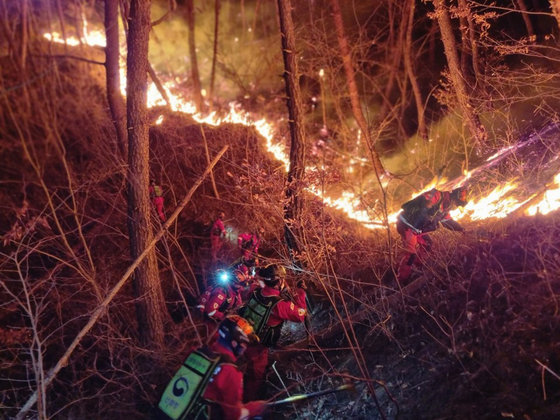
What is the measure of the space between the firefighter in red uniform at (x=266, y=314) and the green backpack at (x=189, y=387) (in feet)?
5.23

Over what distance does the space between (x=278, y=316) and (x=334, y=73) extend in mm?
12206

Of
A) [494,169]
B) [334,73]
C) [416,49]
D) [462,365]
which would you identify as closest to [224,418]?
[462,365]

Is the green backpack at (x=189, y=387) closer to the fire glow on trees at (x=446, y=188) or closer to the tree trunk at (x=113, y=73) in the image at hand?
the fire glow on trees at (x=446, y=188)

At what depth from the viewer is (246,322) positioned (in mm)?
5082

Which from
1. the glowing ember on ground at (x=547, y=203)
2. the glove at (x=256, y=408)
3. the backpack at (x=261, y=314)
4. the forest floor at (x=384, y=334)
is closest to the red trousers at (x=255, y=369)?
the backpack at (x=261, y=314)

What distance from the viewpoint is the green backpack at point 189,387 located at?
4.32 metres

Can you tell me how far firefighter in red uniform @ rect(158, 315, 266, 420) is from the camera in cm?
434

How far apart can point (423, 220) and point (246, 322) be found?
4024 mm

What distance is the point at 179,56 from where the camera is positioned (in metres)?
24.6

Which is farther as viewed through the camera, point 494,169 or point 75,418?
point 494,169

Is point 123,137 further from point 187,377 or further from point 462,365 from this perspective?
point 462,365

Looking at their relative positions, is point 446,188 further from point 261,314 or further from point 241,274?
point 261,314

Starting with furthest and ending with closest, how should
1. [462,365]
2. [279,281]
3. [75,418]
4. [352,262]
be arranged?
1. [352,262]
2. [75,418]
3. [279,281]
4. [462,365]

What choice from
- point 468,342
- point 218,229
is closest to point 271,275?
point 468,342
